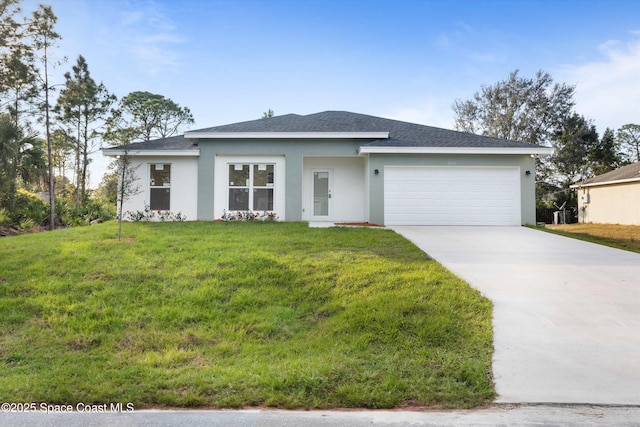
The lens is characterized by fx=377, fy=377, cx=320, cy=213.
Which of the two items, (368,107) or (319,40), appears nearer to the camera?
(319,40)

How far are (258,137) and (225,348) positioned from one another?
9.60 meters

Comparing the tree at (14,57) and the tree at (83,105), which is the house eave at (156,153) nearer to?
the tree at (14,57)

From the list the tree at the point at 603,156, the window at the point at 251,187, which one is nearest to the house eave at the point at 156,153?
the window at the point at 251,187

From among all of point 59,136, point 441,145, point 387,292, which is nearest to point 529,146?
point 441,145

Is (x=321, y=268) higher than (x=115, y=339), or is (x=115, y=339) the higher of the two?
(x=321, y=268)

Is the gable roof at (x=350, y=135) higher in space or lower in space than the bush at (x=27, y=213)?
higher

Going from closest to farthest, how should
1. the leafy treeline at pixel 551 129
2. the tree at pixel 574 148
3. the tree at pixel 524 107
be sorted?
the tree at pixel 574 148
the leafy treeline at pixel 551 129
the tree at pixel 524 107

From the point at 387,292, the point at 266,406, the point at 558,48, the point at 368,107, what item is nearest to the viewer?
the point at 266,406

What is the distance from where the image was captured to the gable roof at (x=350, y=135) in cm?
1245

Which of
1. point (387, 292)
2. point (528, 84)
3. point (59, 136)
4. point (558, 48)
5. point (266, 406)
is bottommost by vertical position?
point (266, 406)

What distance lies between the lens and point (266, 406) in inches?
119

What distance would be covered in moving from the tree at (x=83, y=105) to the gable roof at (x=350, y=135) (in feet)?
41.0

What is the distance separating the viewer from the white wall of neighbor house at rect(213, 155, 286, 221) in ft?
42.4

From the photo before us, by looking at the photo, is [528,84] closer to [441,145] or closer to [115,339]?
[441,145]
